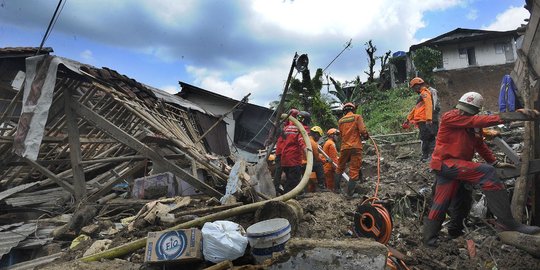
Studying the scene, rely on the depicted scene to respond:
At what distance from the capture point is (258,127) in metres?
17.4

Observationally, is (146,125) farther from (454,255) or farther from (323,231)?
(454,255)

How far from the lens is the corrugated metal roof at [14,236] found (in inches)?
164

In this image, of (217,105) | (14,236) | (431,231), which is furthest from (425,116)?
(217,105)

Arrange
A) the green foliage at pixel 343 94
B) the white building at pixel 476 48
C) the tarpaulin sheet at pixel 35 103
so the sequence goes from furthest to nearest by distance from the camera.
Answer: the white building at pixel 476 48 < the green foliage at pixel 343 94 < the tarpaulin sheet at pixel 35 103

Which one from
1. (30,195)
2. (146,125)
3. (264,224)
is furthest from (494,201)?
(30,195)

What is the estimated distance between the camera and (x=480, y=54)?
26.1 metres

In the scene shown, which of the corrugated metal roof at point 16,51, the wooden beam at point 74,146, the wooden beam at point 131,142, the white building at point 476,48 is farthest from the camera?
the white building at point 476,48

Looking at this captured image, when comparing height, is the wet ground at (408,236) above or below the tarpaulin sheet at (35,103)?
below

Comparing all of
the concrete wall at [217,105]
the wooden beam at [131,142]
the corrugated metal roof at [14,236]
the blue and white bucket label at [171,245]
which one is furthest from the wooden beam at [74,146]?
the concrete wall at [217,105]

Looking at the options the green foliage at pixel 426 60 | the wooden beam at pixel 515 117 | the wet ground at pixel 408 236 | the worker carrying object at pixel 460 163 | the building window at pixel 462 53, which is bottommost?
the wet ground at pixel 408 236

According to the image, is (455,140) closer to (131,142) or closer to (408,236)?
(408,236)

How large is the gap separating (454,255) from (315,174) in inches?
180

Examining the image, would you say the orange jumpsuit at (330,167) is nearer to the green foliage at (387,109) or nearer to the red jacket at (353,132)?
the red jacket at (353,132)

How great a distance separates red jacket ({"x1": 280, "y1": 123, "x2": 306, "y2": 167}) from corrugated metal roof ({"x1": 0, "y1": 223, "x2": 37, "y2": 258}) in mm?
4406
